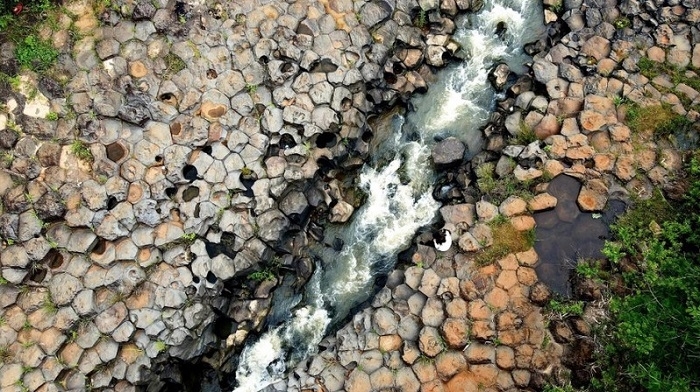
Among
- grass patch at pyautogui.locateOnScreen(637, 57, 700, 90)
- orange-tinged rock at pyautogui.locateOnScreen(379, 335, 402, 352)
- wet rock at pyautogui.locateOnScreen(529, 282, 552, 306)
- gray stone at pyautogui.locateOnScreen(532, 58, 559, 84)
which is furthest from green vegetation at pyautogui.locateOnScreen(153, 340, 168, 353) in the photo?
grass patch at pyautogui.locateOnScreen(637, 57, 700, 90)

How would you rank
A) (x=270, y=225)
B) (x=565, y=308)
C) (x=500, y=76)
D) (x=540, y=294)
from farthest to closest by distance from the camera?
(x=500, y=76) → (x=270, y=225) → (x=540, y=294) → (x=565, y=308)

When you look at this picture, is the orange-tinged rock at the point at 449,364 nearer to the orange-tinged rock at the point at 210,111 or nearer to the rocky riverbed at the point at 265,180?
the rocky riverbed at the point at 265,180

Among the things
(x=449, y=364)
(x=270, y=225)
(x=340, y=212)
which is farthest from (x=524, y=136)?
(x=270, y=225)

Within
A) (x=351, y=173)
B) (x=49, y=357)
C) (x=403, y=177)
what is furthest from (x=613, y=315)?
(x=49, y=357)

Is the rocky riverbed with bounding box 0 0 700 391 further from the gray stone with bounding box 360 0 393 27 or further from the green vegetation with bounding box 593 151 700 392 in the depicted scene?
the green vegetation with bounding box 593 151 700 392

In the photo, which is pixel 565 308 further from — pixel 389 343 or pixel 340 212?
pixel 340 212

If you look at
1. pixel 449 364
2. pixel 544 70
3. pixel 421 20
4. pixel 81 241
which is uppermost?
pixel 421 20

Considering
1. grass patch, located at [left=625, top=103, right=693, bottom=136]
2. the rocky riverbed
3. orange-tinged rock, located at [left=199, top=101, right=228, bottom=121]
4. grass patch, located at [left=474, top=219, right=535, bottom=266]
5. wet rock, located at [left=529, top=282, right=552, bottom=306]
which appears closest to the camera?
wet rock, located at [left=529, top=282, right=552, bottom=306]
